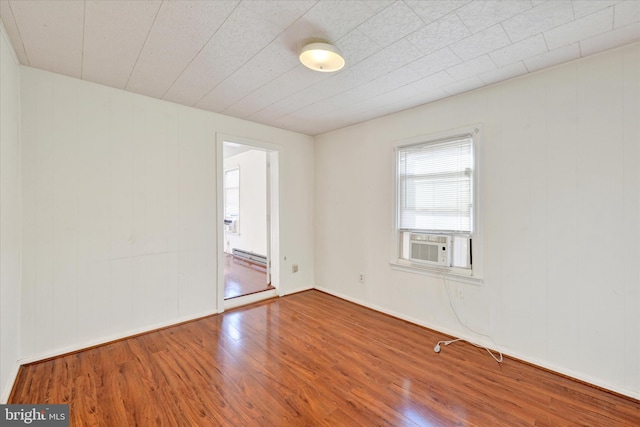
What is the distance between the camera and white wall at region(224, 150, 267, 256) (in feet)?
19.3

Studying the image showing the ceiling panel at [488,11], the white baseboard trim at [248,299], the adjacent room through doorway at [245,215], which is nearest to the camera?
the ceiling panel at [488,11]

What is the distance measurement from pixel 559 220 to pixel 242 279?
14.3 ft

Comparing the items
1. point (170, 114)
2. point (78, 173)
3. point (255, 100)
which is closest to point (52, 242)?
point (78, 173)

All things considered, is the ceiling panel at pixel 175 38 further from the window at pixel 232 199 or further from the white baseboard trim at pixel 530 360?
the window at pixel 232 199

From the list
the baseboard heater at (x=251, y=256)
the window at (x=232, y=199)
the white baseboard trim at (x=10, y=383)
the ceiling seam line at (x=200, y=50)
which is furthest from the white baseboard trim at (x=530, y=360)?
the window at (x=232, y=199)

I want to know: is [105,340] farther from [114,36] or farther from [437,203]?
[437,203]

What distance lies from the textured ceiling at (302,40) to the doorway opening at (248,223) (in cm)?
143

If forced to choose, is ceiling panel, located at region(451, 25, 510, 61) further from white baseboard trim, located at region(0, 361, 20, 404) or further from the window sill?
white baseboard trim, located at region(0, 361, 20, 404)

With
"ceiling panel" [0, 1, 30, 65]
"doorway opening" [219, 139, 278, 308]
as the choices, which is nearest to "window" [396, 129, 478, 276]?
"doorway opening" [219, 139, 278, 308]

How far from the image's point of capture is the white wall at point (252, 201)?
588cm

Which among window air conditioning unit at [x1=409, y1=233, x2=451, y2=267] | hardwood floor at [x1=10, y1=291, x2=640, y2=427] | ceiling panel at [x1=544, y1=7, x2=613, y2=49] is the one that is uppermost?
ceiling panel at [x1=544, y1=7, x2=613, y2=49]

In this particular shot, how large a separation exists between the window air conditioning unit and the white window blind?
0.32ft

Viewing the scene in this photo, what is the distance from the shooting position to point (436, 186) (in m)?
3.04

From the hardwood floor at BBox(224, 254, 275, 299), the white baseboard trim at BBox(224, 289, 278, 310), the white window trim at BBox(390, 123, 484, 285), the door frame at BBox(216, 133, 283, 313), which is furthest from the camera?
the hardwood floor at BBox(224, 254, 275, 299)
